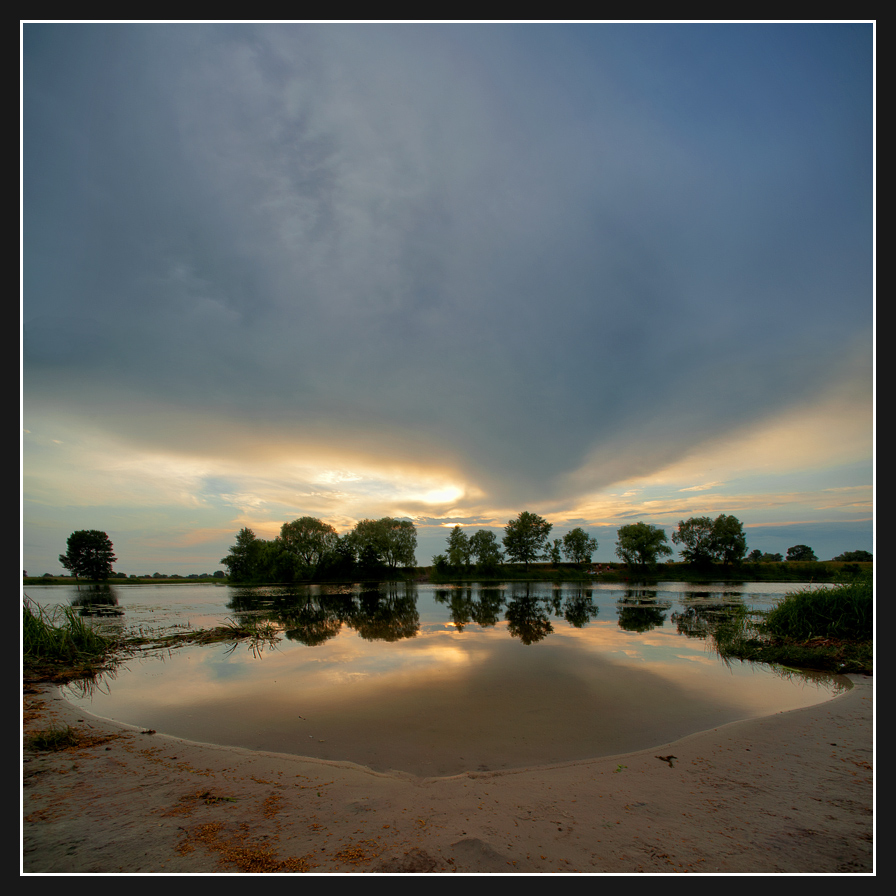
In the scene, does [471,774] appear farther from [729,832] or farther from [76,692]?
[76,692]

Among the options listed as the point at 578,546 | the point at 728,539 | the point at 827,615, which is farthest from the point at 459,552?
the point at 827,615

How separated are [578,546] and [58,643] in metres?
95.0

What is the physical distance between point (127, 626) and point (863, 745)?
27.7m

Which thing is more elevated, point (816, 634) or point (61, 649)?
point (61, 649)

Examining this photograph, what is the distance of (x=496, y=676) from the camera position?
37.5ft

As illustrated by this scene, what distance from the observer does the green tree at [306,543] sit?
6957cm

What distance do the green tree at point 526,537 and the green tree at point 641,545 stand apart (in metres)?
17.3

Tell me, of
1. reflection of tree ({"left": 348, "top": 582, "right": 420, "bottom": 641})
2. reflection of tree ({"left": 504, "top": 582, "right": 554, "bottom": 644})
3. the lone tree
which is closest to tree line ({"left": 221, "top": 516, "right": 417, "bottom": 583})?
the lone tree

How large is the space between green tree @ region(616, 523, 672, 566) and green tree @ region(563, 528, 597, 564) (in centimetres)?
1199

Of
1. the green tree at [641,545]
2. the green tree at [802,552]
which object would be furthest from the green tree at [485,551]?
the green tree at [802,552]

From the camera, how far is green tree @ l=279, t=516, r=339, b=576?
6957cm

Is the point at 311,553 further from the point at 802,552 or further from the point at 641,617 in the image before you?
the point at 802,552

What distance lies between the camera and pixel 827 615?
48.2 feet

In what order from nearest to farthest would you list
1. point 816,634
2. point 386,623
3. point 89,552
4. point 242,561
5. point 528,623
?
point 816,634
point 528,623
point 386,623
point 89,552
point 242,561
